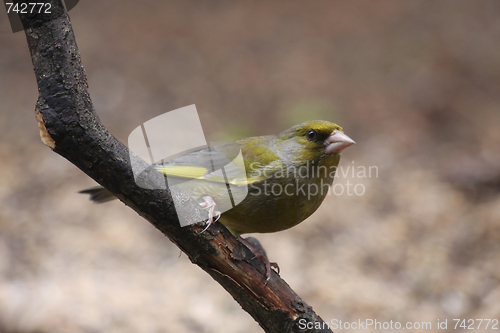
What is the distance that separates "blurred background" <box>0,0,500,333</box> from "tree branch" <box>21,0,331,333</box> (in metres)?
1.64

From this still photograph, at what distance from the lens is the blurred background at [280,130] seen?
4059 millimetres

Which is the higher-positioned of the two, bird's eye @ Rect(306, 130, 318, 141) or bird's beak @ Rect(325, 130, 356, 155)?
bird's eye @ Rect(306, 130, 318, 141)

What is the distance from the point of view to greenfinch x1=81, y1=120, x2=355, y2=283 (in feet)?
8.83

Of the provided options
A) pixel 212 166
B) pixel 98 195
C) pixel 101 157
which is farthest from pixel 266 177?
pixel 98 195

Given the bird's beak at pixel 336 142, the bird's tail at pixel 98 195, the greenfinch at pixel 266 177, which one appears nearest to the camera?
the greenfinch at pixel 266 177

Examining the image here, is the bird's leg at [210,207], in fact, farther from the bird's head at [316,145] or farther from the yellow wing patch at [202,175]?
the bird's head at [316,145]

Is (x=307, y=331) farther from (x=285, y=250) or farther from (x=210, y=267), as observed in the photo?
(x=285, y=250)

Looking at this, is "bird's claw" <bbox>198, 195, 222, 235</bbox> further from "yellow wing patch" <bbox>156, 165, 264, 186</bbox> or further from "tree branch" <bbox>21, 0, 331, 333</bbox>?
"yellow wing patch" <bbox>156, 165, 264, 186</bbox>

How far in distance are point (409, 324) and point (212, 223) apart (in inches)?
111

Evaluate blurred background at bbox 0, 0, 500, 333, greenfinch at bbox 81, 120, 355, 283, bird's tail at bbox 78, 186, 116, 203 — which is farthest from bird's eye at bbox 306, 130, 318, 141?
→ blurred background at bbox 0, 0, 500, 333

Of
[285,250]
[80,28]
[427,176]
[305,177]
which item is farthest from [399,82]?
[80,28]

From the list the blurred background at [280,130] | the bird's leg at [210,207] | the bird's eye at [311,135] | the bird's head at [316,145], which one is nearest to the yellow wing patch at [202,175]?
the bird's leg at [210,207]

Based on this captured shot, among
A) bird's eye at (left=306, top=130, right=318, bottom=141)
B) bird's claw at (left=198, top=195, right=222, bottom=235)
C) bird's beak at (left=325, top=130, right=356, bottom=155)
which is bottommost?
bird's claw at (left=198, top=195, right=222, bottom=235)

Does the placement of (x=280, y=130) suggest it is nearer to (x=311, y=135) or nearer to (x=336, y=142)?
(x=311, y=135)
